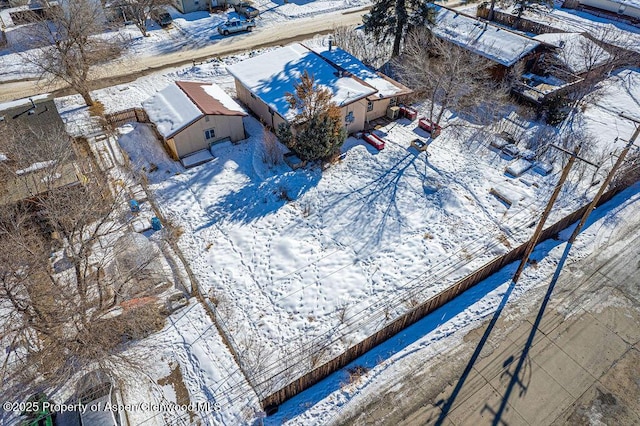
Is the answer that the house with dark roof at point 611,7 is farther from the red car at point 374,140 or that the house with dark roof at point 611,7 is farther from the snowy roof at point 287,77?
the red car at point 374,140


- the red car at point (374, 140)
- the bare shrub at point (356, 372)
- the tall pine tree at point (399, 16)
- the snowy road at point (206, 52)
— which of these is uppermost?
the tall pine tree at point (399, 16)

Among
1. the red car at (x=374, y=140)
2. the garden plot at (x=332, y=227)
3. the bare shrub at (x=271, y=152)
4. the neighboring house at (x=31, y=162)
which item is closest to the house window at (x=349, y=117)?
the red car at (x=374, y=140)

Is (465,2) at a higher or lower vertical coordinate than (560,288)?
higher

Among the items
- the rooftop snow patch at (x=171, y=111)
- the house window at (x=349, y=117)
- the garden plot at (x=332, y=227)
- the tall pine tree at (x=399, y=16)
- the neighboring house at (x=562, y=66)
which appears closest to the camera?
the garden plot at (x=332, y=227)

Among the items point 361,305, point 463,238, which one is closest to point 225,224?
point 361,305

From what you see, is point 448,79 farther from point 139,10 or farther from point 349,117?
point 139,10

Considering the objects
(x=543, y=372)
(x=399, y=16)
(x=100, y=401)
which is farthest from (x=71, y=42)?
(x=543, y=372)

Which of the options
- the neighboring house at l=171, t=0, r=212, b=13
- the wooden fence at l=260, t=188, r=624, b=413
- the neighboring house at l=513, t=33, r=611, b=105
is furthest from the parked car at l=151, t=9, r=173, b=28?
the wooden fence at l=260, t=188, r=624, b=413

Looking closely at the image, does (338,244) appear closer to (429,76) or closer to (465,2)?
(429,76)
